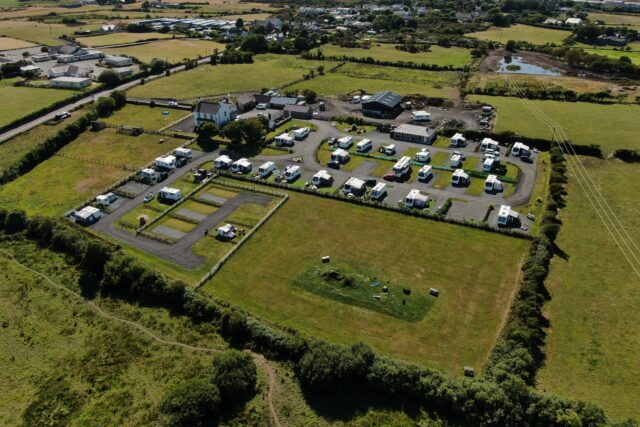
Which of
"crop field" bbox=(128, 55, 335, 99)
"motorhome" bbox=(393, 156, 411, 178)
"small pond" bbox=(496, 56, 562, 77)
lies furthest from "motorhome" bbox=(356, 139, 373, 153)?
"small pond" bbox=(496, 56, 562, 77)

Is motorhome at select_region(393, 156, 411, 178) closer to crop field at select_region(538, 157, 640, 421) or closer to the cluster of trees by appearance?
crop field at select_region(538, 157, 640, 421)

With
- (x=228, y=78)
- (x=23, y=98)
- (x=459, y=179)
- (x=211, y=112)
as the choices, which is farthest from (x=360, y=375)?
(x=23, y=98)

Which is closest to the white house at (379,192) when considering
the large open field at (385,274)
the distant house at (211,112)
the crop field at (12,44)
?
the large open field at (385,274)

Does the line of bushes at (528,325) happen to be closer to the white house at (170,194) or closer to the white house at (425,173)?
the white house at (425,173)

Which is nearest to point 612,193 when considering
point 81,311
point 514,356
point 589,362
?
point 589,362

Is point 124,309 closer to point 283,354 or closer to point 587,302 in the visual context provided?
point 283,354

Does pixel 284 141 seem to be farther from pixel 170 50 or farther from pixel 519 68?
pixel 170 50
